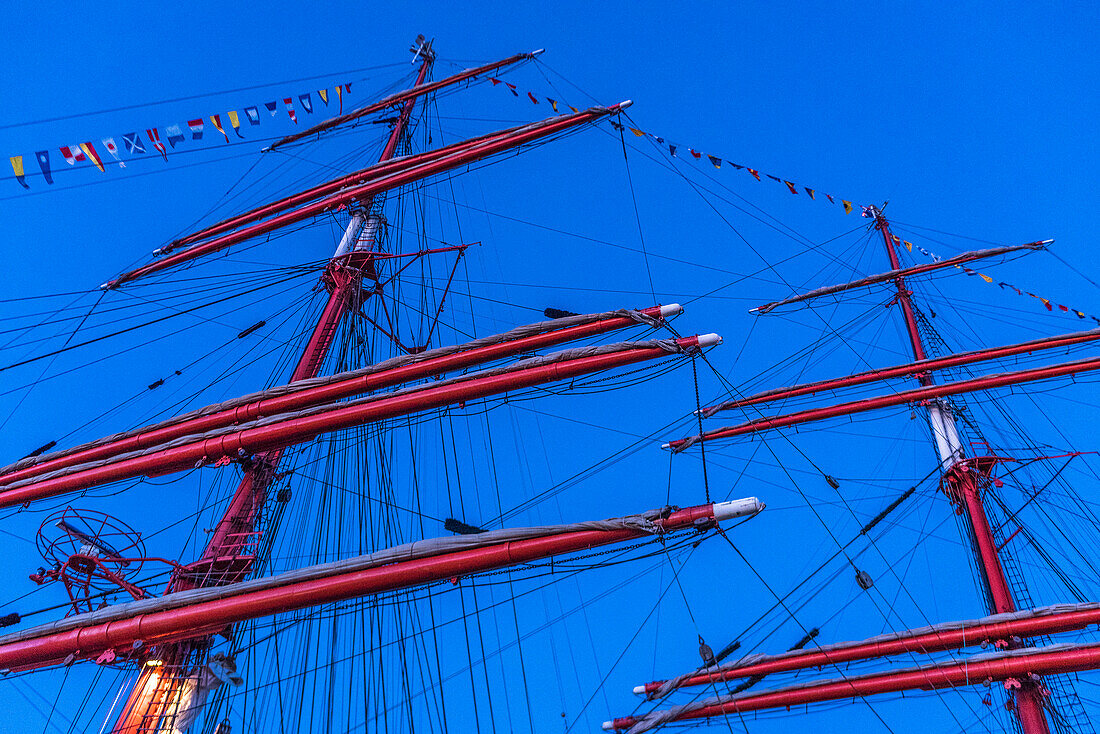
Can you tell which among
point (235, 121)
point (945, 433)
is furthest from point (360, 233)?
point (945, 433)

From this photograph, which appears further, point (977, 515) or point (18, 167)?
point (977, 515)

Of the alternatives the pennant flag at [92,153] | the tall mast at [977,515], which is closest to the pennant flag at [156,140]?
the pennant flag at [92,153]

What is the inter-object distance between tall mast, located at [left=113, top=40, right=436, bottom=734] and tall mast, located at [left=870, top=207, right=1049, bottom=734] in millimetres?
13981

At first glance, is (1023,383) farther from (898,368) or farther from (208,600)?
(208,600)

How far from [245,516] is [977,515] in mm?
16400

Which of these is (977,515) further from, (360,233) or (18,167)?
(18,167)

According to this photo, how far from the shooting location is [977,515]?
1711 cm

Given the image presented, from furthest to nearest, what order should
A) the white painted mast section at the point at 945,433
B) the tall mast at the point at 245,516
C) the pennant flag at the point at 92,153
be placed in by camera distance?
the white painted mast section at the point at 945,433
the pennant flag at the point at 92,153
the tall mast at the point at 245,516

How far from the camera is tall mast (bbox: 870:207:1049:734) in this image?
1300 cm

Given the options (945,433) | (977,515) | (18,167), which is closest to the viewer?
(18,167)

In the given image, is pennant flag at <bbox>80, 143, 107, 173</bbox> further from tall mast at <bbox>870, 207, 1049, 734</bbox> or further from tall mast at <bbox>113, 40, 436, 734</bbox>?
tall mast at <bbox>870, 207, 1049, 734</bbox>

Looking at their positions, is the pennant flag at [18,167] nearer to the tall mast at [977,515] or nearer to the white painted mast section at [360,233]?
the white painted mast section at [360,233]

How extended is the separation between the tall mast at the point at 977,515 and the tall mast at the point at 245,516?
1398 cm

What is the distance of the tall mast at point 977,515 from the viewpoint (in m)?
13.0
